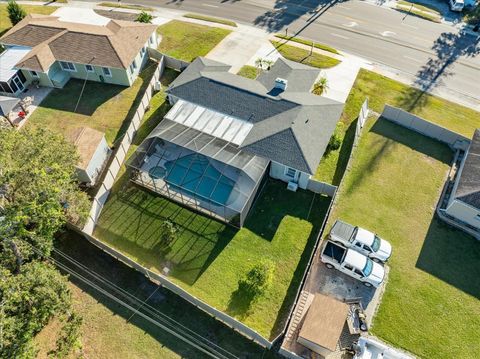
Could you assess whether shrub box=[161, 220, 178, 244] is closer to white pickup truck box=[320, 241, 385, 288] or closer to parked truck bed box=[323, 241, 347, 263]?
white pickup truck box=[320, 241, 385, 288]

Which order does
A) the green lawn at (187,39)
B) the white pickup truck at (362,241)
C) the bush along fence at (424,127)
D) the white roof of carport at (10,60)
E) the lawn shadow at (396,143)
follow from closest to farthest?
the white pickup truck at (362,241) < the lawn shadow at (396,143) < the bush along fence at (424,127) < the white roof of carport at (10,60) < the green lawn at (187,39)

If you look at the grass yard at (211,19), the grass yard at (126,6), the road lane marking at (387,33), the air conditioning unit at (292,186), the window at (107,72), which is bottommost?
the air conditioning unit at (292,186)

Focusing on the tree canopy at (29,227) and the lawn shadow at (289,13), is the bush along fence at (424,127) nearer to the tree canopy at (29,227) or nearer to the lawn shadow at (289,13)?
the lawn shadow at (289,13)

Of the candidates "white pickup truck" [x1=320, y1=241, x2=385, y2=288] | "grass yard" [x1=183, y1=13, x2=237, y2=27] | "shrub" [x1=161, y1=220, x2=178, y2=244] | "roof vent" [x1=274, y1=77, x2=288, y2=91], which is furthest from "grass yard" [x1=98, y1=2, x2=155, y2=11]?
"white pickup truck" [x1=320, y1=241, x2=385, y2=288]

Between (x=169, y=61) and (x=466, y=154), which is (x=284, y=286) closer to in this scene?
(x=466, y=154)

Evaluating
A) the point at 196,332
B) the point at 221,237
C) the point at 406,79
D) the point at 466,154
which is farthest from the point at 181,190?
the point at 406,79

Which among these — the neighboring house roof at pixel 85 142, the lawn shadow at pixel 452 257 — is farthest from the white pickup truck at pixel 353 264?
the neighboring house roof at pixel 85 142
